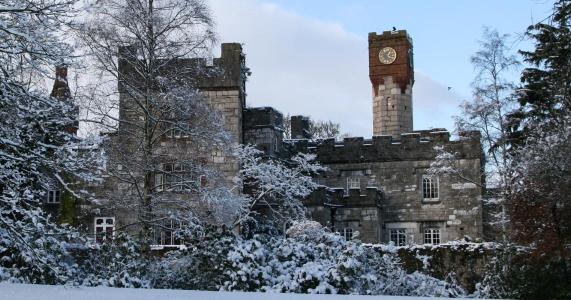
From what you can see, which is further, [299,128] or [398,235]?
[299,128]

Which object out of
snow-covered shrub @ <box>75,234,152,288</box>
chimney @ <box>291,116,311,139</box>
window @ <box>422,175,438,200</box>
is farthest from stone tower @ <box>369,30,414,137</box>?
snow-covered shrub @ <box>75,234,152,288</box>

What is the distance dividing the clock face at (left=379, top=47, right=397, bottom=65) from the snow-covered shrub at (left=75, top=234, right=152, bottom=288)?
23.5m

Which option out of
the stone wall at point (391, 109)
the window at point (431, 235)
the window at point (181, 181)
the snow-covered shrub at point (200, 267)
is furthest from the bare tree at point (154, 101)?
the stone wall at point (391, 109)

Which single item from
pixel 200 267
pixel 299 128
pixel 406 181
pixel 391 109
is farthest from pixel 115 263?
pixel 391 109

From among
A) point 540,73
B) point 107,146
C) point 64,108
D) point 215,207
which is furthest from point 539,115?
point 64,108

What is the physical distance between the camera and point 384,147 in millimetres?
31938

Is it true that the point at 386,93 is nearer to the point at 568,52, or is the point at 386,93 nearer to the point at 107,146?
the point at 107,146

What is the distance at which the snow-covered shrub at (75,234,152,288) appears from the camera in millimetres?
15047

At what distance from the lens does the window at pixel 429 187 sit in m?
31.3

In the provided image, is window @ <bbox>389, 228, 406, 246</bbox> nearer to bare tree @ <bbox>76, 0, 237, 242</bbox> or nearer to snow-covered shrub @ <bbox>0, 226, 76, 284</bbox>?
bare tree @ <bbox>76, 0, 237, 242</bbox>

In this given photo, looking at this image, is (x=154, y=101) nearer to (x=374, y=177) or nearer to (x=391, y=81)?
(x=374, y=177)

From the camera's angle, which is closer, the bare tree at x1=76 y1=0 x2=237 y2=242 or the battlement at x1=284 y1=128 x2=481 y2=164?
the bare tree at x1=76 y1=0 x2=237 y2=242

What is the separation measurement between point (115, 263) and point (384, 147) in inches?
711

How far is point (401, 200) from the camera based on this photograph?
103ft
